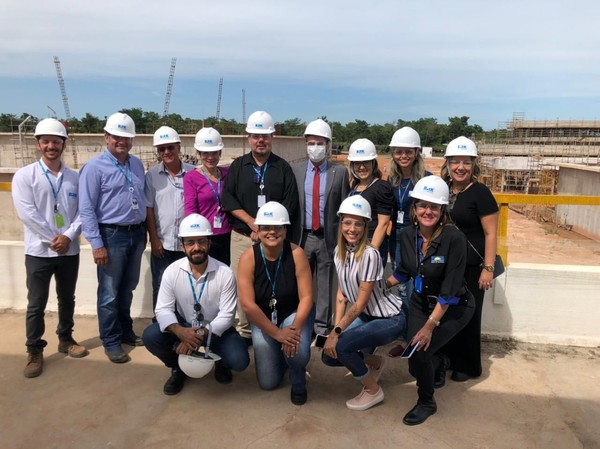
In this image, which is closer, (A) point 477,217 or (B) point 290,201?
(A) point 477,217

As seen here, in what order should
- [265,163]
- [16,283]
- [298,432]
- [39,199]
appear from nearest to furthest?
[298,432] → [39,199] → [265,163] → [16,283]

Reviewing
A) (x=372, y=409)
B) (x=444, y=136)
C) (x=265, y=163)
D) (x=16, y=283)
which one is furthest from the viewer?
(x=444, y=136)

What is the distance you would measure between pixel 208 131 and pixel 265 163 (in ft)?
1.96

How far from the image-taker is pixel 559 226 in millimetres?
19375

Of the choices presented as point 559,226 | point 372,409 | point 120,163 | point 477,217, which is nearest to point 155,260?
point 120,163

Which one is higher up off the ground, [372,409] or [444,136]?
[444,136]

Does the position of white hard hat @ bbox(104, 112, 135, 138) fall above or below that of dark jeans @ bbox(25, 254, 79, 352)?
above

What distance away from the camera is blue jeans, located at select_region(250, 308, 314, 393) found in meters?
3.48

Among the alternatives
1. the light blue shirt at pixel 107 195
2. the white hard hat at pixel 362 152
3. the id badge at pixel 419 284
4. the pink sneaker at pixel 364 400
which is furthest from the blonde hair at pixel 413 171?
the light blue shirt at pixel 107 195

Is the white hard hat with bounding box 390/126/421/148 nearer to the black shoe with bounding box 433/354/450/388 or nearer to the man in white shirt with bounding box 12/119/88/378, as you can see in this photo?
the black shoe with bounding box 433/354/450/388

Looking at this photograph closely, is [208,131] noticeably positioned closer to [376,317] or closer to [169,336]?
[169,336]

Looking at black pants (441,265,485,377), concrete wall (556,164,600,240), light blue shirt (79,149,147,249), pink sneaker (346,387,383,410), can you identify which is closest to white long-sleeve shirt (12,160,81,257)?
light blue shirt (79,149,147,249)

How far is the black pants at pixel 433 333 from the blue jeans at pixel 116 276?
8.27ft

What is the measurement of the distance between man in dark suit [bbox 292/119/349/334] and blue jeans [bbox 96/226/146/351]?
1.48m
